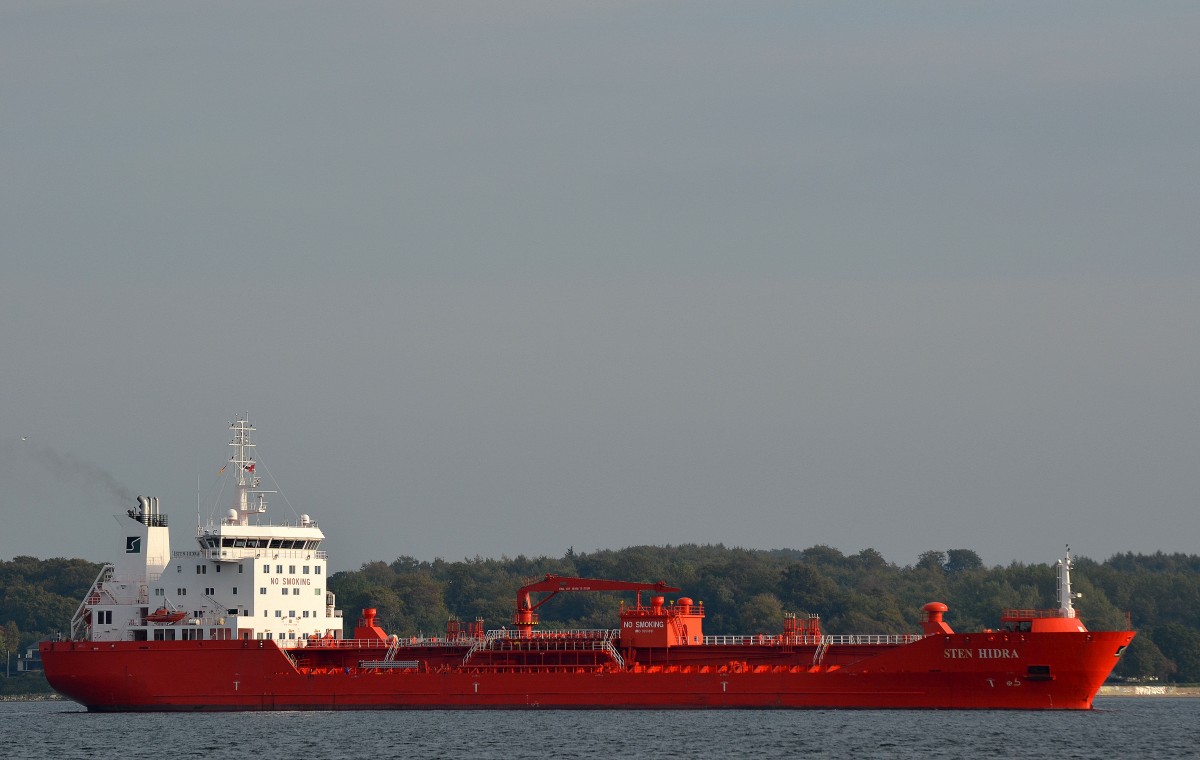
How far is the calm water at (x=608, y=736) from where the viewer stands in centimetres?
4928

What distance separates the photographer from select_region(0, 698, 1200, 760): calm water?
49281mm

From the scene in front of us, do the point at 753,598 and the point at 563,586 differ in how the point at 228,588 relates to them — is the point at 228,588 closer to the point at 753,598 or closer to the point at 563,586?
the point at 563,586

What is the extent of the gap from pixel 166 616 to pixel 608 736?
63.6 feet

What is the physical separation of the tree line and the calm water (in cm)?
4684

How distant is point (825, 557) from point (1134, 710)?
92864mm

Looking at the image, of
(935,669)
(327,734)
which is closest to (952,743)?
(935,669)

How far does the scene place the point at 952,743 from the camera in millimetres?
50375

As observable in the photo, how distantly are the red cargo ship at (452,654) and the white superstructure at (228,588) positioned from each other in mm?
53

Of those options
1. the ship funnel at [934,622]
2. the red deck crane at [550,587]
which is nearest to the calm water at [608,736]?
Result: the ship funnel at [934,622]

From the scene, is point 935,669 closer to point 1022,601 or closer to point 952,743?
point 952,743

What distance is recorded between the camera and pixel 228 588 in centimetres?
6425

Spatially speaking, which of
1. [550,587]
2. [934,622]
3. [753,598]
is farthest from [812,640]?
[753,598]

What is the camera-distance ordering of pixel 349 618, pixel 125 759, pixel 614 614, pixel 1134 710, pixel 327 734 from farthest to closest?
pixel 614 614, pixel 349 618, pixel 1134 710, pixel 327 734, pixel 125 759

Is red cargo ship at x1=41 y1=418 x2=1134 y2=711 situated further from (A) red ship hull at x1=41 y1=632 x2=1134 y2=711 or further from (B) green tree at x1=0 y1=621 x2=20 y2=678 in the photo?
(B) green tree at x1=0 y1=621 x2=20 y2=678
